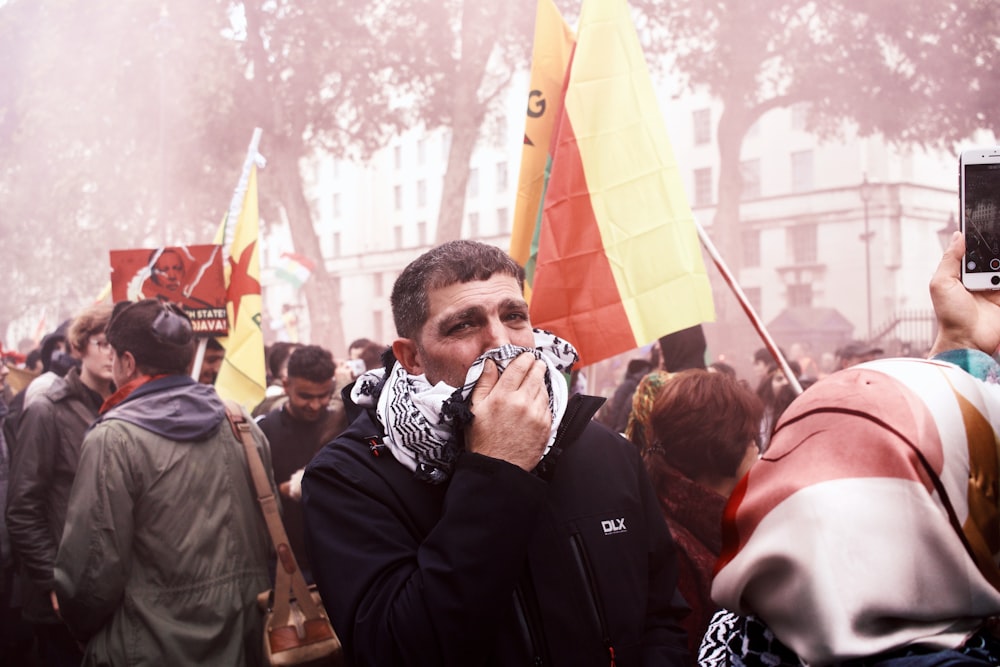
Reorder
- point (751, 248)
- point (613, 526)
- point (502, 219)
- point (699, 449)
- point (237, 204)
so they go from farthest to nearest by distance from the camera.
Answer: point (502, 219) < point (751, 248) < point (237, 204) < point (699, 449) < point (613, 526)

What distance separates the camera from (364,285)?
128 feet

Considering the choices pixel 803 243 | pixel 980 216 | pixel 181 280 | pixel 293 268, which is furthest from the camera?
pixel 803 243

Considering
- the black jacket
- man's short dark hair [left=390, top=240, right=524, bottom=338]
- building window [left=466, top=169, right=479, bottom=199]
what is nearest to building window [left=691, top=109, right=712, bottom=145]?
building window [left=466, top=169, right=479, bottom=199]

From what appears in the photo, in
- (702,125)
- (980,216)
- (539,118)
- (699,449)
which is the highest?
(702,125)

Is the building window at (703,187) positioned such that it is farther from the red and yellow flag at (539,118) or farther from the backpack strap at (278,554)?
the backpack strap at (278,554)

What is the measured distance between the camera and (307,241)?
17391 millimetres

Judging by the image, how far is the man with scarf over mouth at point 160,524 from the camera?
2.54 m

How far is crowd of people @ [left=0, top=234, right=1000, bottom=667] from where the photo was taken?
3.05 feet

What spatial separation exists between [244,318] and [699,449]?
297 centimetres

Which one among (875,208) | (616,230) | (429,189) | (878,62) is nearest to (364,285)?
(429,189)

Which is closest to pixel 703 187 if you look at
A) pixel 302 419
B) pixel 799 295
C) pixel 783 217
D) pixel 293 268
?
pixel 783 217

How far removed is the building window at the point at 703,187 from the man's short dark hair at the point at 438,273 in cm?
2972

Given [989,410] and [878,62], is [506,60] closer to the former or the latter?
[878,62]

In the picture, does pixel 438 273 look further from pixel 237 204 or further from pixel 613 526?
pixel 237 204
